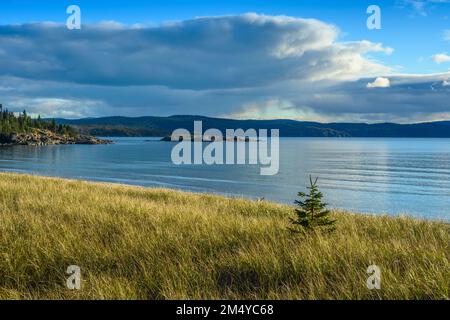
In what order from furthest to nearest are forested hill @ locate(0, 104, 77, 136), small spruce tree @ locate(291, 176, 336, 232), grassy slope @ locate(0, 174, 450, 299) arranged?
forested hill @ locate(0, 104, 77, 136) → small spruce tree @ locate(291, 176, 336, 232) → grassy slope @ locate(0, 174, 450, 299)

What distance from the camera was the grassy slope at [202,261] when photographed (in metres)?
5.67

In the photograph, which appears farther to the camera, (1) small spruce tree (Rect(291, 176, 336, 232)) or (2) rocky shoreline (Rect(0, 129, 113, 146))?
(2) rocky shoreline (Rect(0, 129, 113, 146))

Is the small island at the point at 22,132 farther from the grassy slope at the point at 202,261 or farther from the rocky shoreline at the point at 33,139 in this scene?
the grassy slope at the point at 202,261

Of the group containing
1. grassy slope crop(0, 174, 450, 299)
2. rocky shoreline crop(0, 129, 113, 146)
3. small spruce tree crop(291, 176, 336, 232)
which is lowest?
grassy slope crop(0, 174, 450, 299)

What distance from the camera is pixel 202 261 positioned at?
709 cm

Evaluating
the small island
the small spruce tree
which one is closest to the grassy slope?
the small spruce tree

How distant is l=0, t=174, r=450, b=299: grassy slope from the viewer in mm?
5672

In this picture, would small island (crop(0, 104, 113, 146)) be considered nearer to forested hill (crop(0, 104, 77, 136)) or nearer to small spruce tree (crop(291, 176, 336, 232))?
forested hill (crop(0, 104, 77, 136))

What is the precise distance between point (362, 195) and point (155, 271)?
45910mm

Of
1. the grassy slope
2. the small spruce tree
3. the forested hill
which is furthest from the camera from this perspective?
the forested hill

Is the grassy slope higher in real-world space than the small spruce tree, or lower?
lower

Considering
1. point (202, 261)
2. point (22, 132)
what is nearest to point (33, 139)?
point (22, 132)
